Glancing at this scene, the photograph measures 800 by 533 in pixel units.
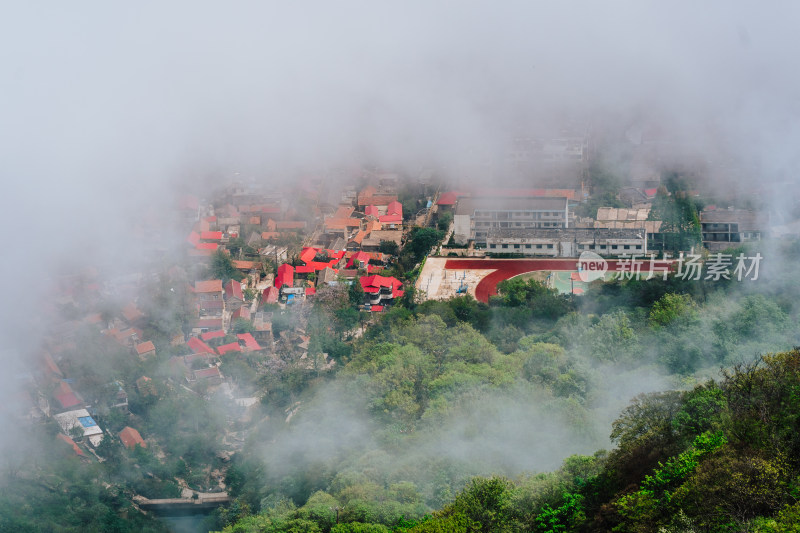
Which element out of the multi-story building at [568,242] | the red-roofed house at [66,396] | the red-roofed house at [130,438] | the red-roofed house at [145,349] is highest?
the multi-story building at [568,242]

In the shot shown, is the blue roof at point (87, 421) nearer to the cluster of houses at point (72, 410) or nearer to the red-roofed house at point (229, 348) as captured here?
the cluster of houses at point (72, 410)

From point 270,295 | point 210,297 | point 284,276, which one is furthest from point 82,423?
point 284,276

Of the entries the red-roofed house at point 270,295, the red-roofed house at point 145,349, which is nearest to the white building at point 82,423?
the red-roofed house at point 145,349

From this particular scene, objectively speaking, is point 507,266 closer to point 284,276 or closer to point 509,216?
point 509,216

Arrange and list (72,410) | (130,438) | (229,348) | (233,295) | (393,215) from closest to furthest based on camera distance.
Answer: (130,438)
(72,410)
(229,348)
(233,295)
(393,215)

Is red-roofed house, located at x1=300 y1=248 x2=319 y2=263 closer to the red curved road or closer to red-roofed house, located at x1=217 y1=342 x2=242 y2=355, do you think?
the red curved road

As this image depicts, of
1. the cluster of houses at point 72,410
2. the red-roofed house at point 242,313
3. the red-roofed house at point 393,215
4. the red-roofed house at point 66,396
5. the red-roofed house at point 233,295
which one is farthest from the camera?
the red-roofed house at point 393,215
